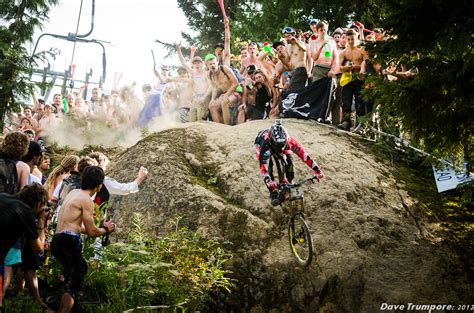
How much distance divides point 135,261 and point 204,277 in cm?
102

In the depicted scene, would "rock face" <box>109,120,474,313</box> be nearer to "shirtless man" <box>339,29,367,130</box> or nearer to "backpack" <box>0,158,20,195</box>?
"shirtless man" <box>339,29,367,130</box>

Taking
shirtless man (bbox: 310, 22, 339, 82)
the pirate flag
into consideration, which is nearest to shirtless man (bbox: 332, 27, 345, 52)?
shirtless man (bbox: 310, 22, 339, 82)

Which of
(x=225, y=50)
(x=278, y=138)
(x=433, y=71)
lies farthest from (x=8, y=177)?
(x=225, y=50)

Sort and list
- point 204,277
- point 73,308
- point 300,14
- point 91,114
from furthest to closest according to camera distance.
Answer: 1. point 300,14
2. point 91,114
3. point 204,277
4. point 73,308

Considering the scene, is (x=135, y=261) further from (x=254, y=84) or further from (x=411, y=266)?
(x=254, y=84)

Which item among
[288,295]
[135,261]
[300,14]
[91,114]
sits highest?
[300,14]

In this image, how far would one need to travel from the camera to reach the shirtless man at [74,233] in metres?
5.11

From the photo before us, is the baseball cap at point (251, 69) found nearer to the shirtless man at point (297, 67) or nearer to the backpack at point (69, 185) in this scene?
the shirtless man at point (297, 67)

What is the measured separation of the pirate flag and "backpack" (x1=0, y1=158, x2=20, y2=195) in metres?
7.12

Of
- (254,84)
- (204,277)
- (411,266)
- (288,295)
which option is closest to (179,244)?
(204,277)

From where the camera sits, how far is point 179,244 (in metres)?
7.00

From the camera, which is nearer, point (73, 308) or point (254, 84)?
point (73, 308)

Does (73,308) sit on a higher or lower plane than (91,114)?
lower

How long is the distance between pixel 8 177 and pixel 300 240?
394 cm
